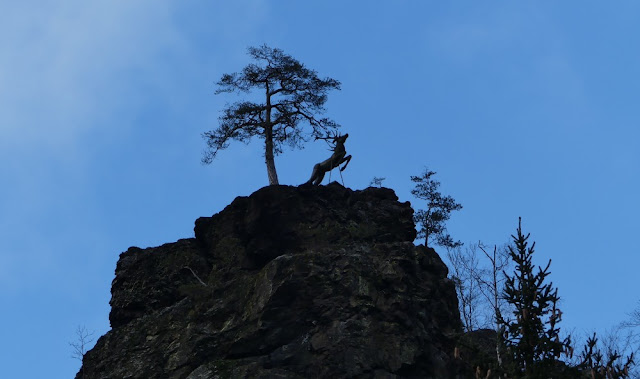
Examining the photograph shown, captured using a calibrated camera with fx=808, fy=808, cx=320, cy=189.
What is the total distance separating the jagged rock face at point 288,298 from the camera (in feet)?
78.1

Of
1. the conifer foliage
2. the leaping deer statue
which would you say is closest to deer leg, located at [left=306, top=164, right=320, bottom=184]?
the leaping deer statue

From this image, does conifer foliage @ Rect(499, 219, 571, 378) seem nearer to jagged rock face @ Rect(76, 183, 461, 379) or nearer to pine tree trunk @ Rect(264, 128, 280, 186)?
jagged rock face @ Rect(76, 183, 461, 379)

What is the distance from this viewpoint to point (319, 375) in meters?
23.0

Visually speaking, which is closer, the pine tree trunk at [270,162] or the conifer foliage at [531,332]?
the conifer foliage at [531,332]

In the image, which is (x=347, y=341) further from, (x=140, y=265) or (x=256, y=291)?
(x=140, y=265)

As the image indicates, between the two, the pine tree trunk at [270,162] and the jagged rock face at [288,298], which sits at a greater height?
the pine tree trunk at [270,162]

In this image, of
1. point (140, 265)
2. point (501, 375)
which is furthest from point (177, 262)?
point (501, 375)

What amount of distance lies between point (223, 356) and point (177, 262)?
6606 millimetres

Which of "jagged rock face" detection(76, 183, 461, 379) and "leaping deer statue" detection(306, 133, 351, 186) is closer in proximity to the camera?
"jagged rock face" detection(76, 183, 461, 379)

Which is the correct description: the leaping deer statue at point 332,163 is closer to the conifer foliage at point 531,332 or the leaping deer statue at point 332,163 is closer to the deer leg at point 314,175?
the deer leg at point 314,175

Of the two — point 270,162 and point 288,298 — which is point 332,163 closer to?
point 270,162

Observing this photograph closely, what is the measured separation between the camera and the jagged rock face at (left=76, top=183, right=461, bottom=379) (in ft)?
78.1

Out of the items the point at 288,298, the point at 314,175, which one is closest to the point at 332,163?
the point at 314,175

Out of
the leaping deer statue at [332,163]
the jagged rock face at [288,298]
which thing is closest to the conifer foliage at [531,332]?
the jagged rock face at [288,298]
